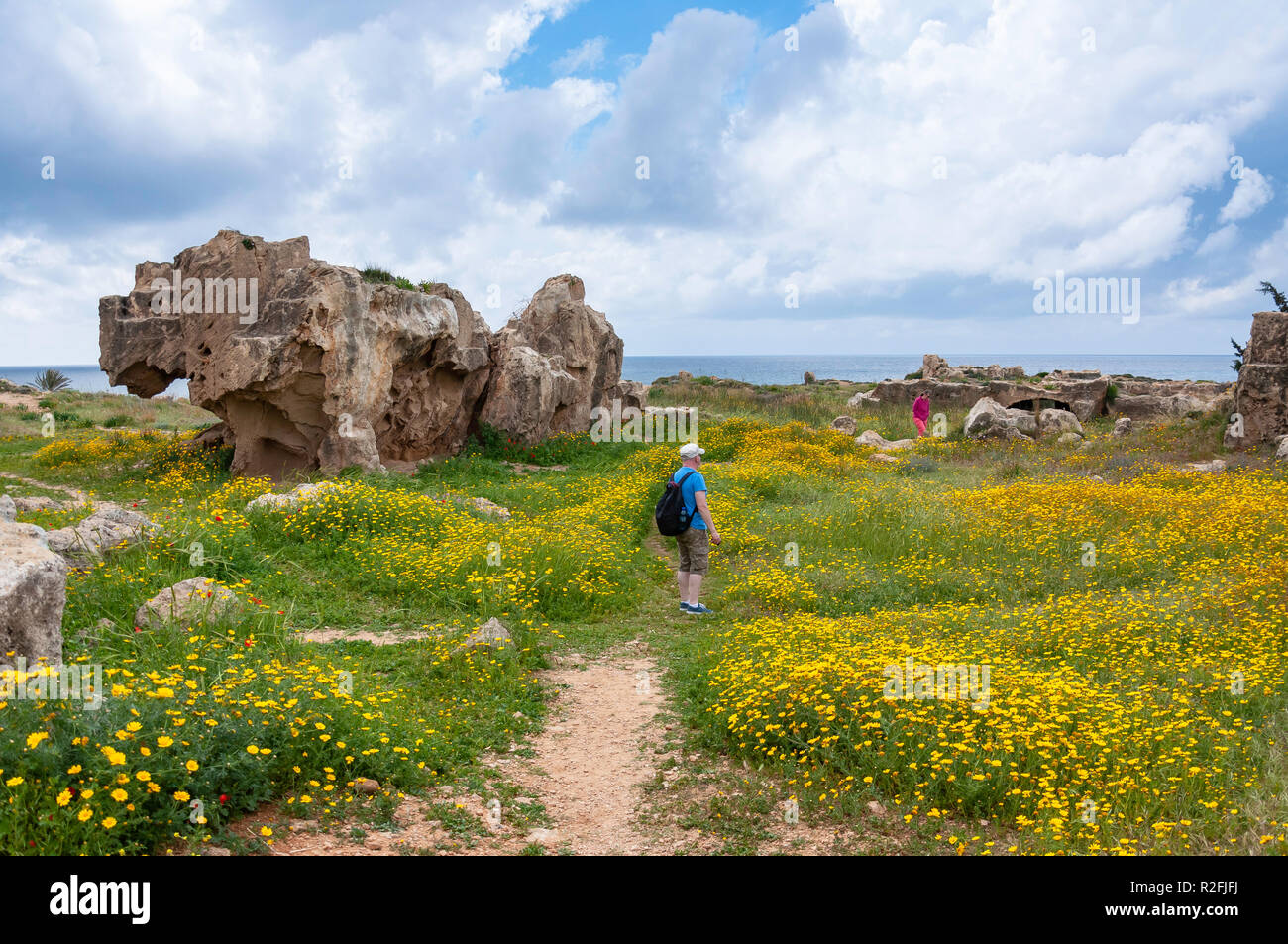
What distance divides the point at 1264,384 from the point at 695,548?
48.4ft

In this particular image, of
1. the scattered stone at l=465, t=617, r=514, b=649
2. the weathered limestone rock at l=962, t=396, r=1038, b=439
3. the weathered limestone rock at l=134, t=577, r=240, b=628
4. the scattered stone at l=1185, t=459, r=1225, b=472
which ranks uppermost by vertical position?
the weathered limestone rock at l=962, t=396, r=1038, b=439

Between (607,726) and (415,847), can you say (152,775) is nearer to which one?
(415,847)

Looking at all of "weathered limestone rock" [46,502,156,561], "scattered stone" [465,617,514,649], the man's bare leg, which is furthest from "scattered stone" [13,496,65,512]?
the man's bare leg

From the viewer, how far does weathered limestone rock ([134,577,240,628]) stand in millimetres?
7609

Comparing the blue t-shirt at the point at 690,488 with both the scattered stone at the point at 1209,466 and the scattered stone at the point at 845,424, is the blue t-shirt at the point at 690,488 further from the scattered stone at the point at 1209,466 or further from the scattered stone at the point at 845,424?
the scattered stone at the point at 845,424

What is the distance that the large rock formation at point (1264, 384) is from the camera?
18594mm

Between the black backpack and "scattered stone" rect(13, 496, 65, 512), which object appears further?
"scattered stone" rect(13, 496, 65, 512)

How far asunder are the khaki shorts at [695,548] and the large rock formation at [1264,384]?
1452 centimetres

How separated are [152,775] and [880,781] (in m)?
4.29

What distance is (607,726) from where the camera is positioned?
7371 mm

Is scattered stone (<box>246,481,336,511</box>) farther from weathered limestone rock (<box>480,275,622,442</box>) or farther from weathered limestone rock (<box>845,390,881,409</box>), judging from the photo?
weathered limestone rock (<box>845,390,881,409</box>)

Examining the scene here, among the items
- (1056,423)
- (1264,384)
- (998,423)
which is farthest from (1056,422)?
(1264,384)

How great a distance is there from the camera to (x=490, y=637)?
27.7ft

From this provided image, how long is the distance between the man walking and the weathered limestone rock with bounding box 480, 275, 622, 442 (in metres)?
11.4
